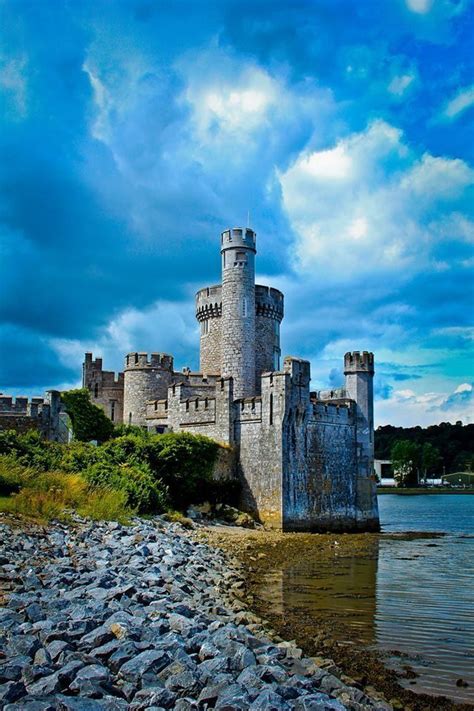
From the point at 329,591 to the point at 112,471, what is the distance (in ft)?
35.4

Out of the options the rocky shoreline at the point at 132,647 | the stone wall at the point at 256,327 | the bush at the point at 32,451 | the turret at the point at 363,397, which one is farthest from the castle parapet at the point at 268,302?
the rocky shoreline at the point at 132,647

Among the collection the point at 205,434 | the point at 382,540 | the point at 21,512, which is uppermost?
the point at 205,434

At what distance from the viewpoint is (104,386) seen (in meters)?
40.9

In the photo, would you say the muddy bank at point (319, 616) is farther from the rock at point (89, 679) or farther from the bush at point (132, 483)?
the rock at point (89, 679)

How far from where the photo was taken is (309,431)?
32219mm

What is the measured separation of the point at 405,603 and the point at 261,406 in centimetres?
1652

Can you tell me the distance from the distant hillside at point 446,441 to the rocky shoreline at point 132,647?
396 feet

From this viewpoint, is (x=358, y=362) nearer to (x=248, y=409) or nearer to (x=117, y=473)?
(x=248, y=409)

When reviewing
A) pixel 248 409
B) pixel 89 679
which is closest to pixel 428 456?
pixel 248 409

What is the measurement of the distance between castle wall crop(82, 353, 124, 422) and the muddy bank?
15.2 m

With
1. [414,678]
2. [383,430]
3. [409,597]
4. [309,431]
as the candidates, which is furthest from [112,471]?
[383,430]

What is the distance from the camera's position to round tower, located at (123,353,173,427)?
125 feet

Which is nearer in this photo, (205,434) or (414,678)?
(414,678)

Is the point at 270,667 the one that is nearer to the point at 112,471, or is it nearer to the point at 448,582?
the point at 448,582
